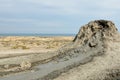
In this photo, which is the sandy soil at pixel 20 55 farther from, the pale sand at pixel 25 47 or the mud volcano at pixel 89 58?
the mud volcano at pixel 89 58

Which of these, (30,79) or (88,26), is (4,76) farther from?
(88,26)

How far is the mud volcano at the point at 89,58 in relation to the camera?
2264cm

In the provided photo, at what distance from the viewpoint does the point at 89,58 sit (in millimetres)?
25281

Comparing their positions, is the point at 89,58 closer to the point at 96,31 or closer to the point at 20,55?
the point at 96,31

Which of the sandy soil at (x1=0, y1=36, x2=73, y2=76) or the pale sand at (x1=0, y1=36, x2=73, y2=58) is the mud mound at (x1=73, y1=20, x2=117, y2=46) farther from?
the pale sand at (x1=0, y1=36, x2=73, y2=58)

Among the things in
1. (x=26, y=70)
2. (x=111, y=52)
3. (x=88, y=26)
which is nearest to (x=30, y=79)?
(x=26, y=70)

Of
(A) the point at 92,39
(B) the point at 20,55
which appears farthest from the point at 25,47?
(A) the point at 92,39

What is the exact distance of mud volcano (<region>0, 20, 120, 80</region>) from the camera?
2264 centimetres

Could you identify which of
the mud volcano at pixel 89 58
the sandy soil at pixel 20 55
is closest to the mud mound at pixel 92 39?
the mud volcano at pixel 89 58

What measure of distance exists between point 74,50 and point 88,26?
108 inches

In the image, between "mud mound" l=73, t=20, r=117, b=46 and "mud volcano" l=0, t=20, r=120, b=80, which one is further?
"mud mound" l=73, t=20, r=117, b=46

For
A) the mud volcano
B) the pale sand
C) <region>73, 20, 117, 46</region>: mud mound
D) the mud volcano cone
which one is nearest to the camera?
the mud volcano cone

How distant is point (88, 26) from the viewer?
30.6 m

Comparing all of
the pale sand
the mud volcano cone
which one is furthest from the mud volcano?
the pale sand
